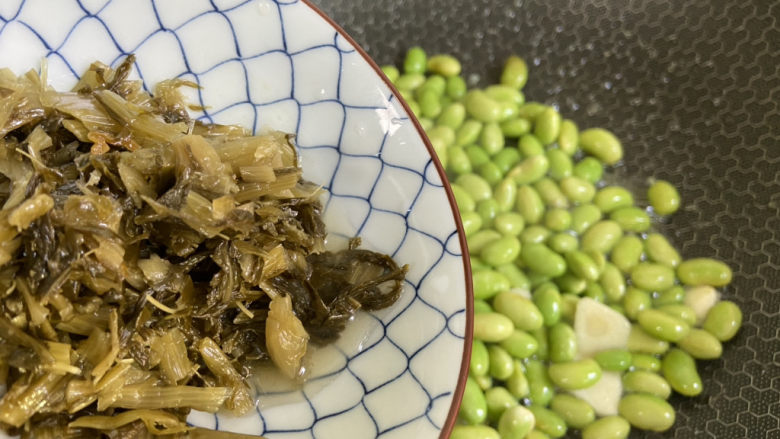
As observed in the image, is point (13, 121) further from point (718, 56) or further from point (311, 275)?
point (718, 56)

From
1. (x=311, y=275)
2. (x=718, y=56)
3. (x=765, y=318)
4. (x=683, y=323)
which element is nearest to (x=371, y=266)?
(x=311, y=275)

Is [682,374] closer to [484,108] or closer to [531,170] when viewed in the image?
[531,170]

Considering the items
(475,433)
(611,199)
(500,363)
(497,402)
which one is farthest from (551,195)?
(475,433)

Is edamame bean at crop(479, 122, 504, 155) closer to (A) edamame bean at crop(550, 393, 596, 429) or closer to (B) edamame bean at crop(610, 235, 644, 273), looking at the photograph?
(B) edamame bean at crop(610, 235, 644, 273)

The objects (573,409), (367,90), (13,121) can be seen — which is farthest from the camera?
(573,409)

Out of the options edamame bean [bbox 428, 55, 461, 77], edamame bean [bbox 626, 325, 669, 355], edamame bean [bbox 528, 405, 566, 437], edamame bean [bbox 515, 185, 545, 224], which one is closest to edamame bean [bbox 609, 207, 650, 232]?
edamame bean [bbox 515, 185, 545, 224]

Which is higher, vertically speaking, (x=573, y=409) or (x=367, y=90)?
(x=367, y=90)
